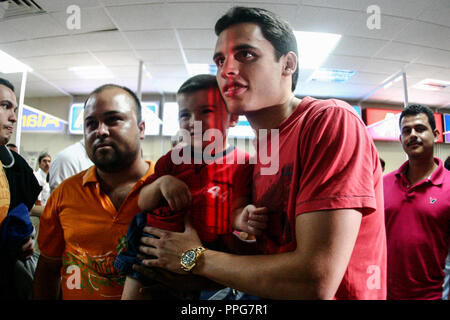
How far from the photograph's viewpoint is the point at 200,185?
2.14 feet

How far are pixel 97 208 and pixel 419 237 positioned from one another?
125 cm

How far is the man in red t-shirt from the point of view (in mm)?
403

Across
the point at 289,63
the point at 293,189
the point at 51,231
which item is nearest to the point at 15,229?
the point at 51,231

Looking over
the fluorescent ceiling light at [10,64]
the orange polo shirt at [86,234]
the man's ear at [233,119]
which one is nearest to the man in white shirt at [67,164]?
the orange polo shirt at [86,234]

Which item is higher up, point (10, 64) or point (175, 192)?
point (10, 64)

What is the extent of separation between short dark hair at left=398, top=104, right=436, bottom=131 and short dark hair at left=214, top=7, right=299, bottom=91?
627 millimetres

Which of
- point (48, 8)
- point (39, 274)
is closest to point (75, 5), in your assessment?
point (48, 8)

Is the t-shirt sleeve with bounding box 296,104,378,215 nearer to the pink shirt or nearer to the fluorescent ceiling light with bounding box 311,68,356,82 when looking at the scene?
the fluorescent ceiling light with bounding box 311,68,356,82

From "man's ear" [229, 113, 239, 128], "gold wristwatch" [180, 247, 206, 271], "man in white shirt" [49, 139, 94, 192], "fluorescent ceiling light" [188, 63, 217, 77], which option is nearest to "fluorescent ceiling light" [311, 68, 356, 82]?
"fluorescent ceiling light" [188, 63, 217, 77]

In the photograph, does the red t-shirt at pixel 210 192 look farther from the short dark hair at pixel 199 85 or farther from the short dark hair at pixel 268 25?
the short dark hair at pixel 268 25

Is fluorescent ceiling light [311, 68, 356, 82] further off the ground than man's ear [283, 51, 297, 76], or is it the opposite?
fluorescent ceiling light [311, 68, 356, 82]

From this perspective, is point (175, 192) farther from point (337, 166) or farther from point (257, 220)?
point (337, 166)

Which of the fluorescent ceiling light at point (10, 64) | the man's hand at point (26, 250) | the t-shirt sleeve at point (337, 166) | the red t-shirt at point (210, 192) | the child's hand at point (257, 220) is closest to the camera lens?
the t-shirt sleeve at point (337, 166)

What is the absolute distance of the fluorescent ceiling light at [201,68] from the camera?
95 cm
